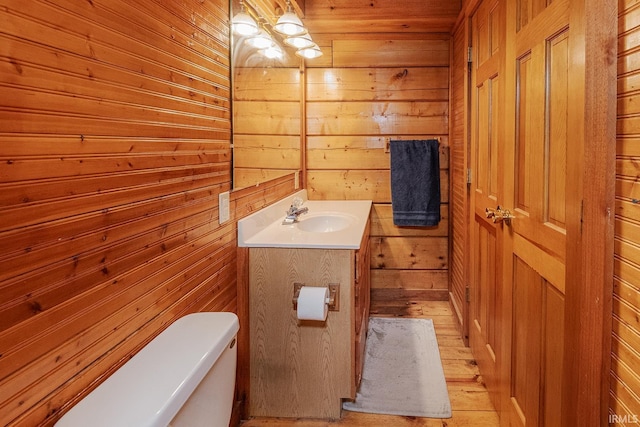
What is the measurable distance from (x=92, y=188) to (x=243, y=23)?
1195 mm

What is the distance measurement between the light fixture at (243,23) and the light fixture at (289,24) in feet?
0.60

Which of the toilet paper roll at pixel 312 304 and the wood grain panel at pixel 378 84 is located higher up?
the wood grain panel at pixel 378 84

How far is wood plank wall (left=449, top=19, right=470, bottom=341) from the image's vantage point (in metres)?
2.70

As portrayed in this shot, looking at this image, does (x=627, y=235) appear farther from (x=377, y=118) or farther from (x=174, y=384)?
(x=377, y=118)

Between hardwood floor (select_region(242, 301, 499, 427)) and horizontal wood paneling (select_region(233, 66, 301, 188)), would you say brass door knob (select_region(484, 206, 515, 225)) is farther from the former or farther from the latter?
horizontal wood paneling (select_region(233, 66, 301, 188))

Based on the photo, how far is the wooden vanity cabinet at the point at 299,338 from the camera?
189 cm

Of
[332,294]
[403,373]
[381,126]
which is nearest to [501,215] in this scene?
[332,294]

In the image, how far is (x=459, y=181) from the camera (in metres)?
2.98

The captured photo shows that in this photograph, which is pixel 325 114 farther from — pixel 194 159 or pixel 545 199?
pixel 545 199

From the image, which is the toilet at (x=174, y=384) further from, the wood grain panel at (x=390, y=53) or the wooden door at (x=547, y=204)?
the wood grain panel at (x=390, y=53)

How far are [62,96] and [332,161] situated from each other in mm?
2553

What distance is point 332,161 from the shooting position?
3354 millimetres

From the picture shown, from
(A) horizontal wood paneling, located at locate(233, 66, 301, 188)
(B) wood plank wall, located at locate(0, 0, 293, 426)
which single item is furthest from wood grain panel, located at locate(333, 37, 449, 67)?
(B) wood plank wall, located at locate(0, 0, 293, 426)

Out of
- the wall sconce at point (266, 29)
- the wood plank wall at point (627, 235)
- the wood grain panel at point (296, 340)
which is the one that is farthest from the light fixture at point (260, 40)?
the wood plank wall at point (627, 235)
